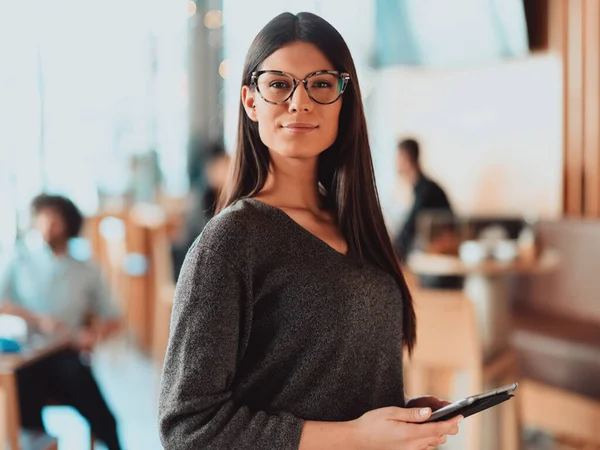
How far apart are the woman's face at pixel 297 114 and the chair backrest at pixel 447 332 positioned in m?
1.79

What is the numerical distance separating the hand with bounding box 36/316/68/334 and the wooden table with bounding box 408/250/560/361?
77.1 inches

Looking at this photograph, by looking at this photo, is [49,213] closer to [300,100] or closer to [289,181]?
[289,181]

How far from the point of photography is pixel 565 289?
4.95 m

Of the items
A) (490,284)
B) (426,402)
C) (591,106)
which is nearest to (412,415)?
(426,402)

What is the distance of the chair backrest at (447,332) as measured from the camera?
2.90m

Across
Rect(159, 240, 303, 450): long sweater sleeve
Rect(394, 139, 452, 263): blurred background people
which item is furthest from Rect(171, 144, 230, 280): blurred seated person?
Rect(159, 240, 303, 450): long sweater sleeve

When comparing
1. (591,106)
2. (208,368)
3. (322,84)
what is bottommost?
(208,368)

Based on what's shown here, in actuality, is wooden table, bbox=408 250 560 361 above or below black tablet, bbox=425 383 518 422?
below

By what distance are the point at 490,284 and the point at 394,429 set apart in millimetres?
3229

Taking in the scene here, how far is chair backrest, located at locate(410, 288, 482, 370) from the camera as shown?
9.51 ft

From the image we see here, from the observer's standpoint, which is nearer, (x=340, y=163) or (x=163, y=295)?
(x=340, y=163)

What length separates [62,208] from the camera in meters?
3.52

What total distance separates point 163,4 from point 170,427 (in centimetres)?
828

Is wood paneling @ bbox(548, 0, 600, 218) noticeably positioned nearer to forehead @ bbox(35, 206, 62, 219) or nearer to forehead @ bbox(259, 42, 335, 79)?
forehead @ bbox(35, 206, 62, 219)
